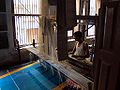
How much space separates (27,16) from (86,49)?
2.55 metres

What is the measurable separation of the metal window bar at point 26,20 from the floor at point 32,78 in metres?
1.25

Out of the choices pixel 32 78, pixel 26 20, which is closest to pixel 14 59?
pixel 26 20

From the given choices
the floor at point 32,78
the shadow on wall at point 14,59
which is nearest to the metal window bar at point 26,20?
the shadow on wall at point 14,59

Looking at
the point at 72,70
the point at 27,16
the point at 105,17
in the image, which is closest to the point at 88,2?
the point at 27,16

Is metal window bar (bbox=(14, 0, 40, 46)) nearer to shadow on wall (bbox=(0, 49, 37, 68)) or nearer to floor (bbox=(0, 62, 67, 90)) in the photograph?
shadow on wall (bbox=(0, 49, 37, 68))

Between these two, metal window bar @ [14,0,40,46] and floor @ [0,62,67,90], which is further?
metal window bar @ [14,0,40,46]

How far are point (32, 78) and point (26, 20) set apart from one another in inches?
93.4

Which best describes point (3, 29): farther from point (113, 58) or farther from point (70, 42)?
point (113, 58)

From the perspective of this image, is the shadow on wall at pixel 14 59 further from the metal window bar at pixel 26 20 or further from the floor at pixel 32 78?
the floor at pixel 32 78

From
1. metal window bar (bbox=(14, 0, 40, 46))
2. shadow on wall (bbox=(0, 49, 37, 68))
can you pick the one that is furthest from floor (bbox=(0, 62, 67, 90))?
metal window bar (bbox=(14, 0, 40, 46))

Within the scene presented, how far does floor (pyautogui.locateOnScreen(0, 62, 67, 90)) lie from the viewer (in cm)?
367

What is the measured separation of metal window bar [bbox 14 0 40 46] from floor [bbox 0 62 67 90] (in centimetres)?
125

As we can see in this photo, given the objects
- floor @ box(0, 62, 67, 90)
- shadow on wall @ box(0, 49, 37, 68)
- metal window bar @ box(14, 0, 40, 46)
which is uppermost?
metal window bar @ box(14, 0, 40, 46)

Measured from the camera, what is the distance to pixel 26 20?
18.2 ft
